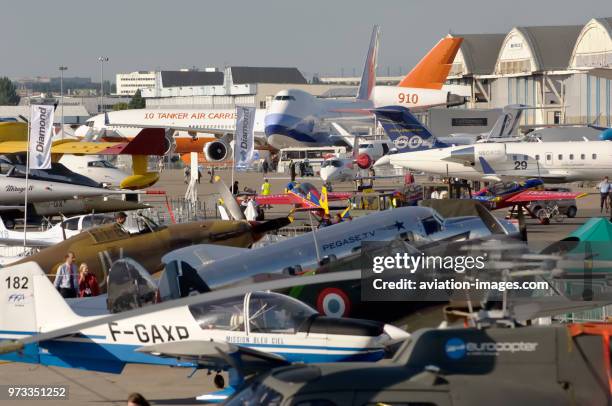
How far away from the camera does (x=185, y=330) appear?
976cm

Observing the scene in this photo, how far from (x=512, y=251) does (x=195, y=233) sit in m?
7.43

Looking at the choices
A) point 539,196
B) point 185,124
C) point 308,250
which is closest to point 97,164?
point 539,196

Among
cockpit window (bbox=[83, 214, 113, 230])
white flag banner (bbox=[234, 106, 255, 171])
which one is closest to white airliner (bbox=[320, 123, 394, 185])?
white flag banner (bbox=[234, 106, 255, 171])

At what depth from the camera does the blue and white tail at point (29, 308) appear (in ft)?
33.3

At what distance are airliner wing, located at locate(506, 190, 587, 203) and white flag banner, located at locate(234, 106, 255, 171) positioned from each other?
7.63 meters

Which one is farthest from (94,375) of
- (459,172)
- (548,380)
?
(459,172)

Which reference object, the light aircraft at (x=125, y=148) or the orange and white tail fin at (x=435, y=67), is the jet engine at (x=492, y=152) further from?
the orange and white tail fin at (x=435, y=67)

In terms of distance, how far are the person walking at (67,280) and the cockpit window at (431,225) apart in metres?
4.83

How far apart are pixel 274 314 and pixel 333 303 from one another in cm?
191

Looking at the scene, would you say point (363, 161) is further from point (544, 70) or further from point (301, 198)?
point (544, 70)

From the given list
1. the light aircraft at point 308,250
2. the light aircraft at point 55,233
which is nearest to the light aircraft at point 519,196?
the light aircraft at point 55,233

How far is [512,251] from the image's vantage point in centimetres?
1033

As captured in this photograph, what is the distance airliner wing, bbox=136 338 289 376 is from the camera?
7.05 metres

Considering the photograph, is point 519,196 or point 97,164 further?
point 97,164
